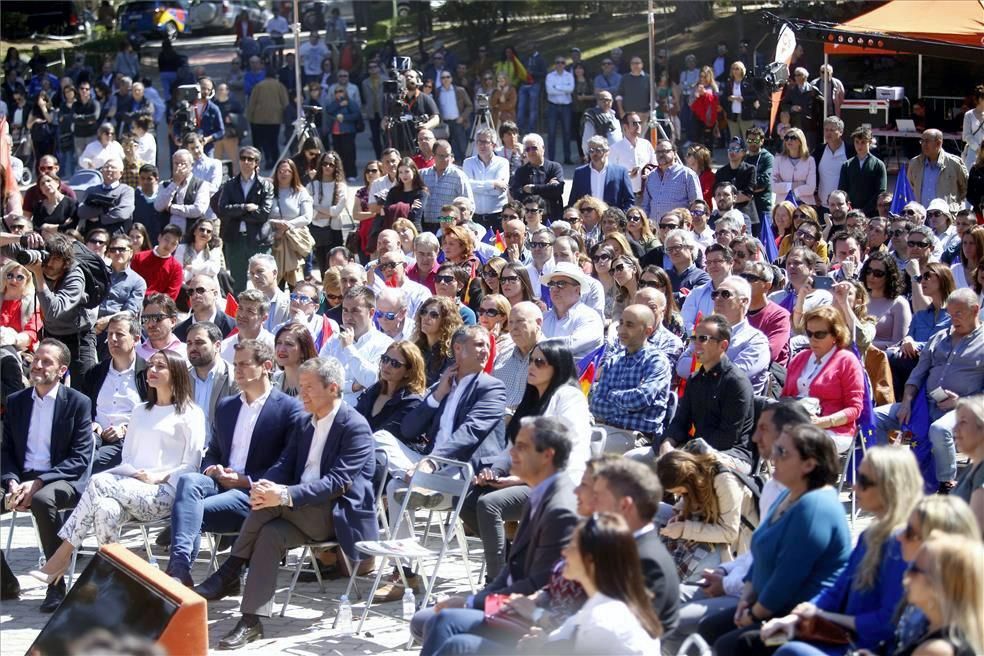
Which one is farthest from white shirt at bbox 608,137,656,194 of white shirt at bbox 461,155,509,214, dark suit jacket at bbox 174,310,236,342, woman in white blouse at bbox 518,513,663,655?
woman in white blouse at bbox 518,513,663,655

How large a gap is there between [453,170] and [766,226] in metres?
2.80

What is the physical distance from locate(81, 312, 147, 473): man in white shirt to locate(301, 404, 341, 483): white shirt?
146 centimetres

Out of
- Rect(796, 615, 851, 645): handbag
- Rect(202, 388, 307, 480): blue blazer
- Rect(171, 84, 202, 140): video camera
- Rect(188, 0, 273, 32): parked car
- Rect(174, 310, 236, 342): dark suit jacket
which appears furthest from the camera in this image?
Rect(188, 0, 273, 32): parked car

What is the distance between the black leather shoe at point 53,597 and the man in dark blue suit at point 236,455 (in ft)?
2.73

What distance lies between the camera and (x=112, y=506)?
23.1 ft

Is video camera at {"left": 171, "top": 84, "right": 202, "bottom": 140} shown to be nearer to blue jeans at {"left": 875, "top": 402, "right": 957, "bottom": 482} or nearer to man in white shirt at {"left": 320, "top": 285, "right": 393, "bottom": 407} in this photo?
man in white shirt at {"left": 320, "top": 285, "right": 393, "bottom": 407}

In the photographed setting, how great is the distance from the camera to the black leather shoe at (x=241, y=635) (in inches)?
257

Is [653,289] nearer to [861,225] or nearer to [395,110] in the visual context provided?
[861,225]

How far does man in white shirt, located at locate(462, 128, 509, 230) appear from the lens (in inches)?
516

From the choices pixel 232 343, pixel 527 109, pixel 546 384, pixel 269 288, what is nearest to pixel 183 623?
→ pixel 546 384

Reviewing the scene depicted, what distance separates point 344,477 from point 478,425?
750 mm

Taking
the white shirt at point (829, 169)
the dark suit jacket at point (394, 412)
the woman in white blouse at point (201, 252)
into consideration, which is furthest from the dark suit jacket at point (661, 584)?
the white shirt at point (829, 169)

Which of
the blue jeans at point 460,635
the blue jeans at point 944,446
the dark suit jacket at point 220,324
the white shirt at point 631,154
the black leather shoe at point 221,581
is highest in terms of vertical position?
the white shirt at point 631,154

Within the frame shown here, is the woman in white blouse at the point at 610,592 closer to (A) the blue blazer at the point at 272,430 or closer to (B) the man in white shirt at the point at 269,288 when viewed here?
(A) the blue blazer at the point at 272,430
